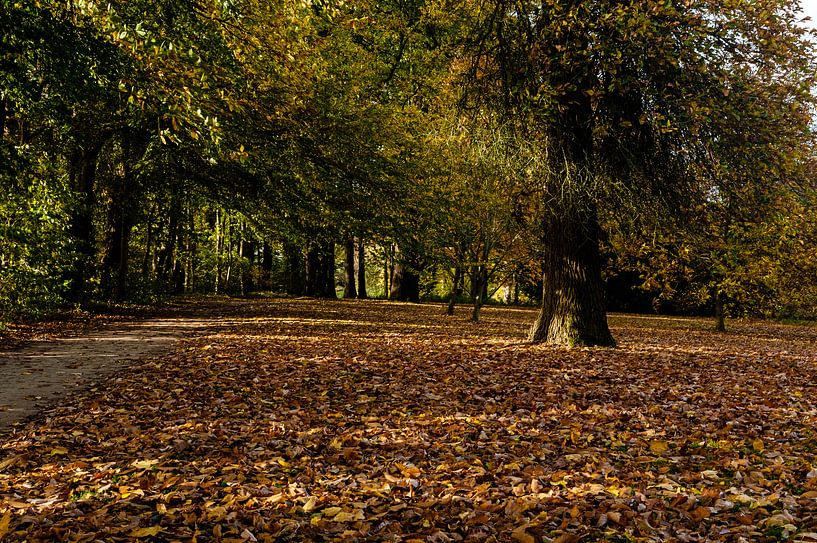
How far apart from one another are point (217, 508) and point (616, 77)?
28.9 feet

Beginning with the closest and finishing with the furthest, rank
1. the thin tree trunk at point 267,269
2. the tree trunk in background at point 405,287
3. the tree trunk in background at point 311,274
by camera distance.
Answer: the tree trunk in background at point 405,287, the tree trunk in background at point 311,274, the thin tree trunk at point 267,269

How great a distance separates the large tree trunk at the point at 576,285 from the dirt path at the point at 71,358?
7.54m

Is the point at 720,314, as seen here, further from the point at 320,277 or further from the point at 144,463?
the point at 320,277

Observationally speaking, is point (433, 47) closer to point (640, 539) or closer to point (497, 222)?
point (497, 222)

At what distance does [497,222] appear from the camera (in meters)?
15.5

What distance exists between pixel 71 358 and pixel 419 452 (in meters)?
7.21

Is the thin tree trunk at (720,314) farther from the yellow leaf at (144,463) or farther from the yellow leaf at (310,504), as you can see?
the yellow leaf at (144,463)

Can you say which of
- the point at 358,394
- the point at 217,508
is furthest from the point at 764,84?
the point at 217,508

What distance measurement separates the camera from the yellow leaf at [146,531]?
11.8ft

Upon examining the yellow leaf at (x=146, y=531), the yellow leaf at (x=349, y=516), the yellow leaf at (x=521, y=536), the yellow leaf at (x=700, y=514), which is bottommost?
the yellow leaf at (x=349, y=516)

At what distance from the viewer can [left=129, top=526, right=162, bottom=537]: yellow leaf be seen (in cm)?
358

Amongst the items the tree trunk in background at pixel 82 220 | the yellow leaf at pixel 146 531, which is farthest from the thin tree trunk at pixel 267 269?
the yellow leaf at pixel 146 531

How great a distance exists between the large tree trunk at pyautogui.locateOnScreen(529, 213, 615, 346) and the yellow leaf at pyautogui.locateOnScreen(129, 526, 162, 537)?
8703mm

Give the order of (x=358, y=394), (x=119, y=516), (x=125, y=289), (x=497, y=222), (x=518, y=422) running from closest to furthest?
(x=119, y=516) → (x=518, y=422) → (x=358, y=394) → (x=497, y=222) → (x=125, y=289)
